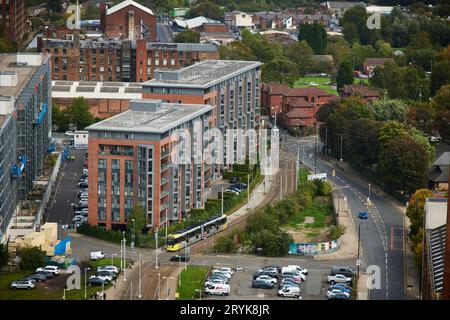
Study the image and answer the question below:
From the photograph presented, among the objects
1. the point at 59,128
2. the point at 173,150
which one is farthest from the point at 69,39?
the point at 173,150

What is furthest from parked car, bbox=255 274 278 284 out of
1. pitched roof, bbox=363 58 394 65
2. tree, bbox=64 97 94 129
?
pitched roof, bbox=363 58 394 65

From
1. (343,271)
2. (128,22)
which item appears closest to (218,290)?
(343,271)

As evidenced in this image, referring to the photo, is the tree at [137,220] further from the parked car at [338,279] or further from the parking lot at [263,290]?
the parked car at [338,279]

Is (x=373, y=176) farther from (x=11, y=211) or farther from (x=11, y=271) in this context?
(x=11, y=271)

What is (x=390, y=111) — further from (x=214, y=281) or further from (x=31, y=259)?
(x=31, y=259)

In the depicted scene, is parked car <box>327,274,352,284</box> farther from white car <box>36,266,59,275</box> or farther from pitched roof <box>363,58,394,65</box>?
pitched roof <box>363,58,394,65</box>
